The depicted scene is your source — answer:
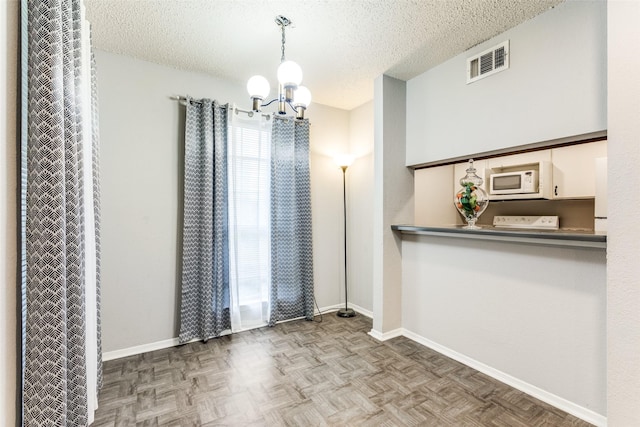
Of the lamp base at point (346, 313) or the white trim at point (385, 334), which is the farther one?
the lamp base at point (346, 313)

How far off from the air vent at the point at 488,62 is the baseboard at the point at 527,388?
7.82 feet

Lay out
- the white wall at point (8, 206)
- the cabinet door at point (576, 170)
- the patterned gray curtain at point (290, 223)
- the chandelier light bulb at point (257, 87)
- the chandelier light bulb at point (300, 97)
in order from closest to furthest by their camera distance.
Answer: the white wall at point (8, 206) → the chandelier light bulb at point (257, 87) → the chandelier light bulb at point (300, 97) → the cabinet door at point (576, 170) → the patterned gray curtain at point (290, 223)

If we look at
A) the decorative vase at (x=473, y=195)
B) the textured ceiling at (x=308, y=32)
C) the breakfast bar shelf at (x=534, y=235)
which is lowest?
the breakfast bar shelf at (x=534, y=235)

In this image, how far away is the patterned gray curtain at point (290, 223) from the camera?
3.41m

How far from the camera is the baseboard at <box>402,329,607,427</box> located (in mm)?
1844

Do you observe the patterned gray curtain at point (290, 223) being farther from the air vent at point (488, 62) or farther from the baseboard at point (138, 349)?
the air vent at point (488, 62)

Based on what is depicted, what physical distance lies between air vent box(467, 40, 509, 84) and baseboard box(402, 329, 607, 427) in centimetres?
238

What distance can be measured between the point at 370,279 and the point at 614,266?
2.44 metres

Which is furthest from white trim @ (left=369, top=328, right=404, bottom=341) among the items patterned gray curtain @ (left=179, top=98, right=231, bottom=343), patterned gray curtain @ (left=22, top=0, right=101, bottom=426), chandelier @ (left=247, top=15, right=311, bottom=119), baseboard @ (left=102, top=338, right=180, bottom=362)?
patterned gray curtain @ (left=22, top=0, right=101, bottom=426)

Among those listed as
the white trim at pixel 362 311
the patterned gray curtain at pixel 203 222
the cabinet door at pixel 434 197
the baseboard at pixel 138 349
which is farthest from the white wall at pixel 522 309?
the baseboard at pixel 138 349

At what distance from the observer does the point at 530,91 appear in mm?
2168

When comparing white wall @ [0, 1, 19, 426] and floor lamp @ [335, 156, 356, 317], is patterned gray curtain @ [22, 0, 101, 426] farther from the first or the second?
floor lamp @ [335, 156, 356, 317]

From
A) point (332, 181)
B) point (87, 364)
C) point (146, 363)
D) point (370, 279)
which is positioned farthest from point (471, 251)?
point (146, 363)

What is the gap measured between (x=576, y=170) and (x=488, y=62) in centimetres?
146
